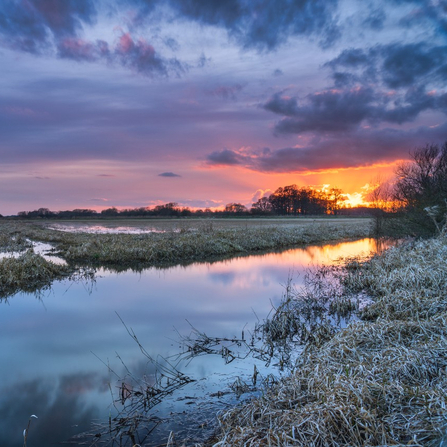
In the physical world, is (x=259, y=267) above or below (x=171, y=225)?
below

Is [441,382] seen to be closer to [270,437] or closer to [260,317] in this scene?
[270,437]

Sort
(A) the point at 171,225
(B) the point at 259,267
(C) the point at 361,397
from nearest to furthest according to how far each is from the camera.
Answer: (C) the point at 361,397, (B) the point at 259,267, (A) the point at 171,225

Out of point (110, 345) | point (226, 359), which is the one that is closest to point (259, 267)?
point (110, 345)

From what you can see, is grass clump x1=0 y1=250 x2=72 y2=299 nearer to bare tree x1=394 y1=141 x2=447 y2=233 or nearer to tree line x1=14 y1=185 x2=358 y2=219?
bare tree x1=394 y1=141 x2=447 y2=233

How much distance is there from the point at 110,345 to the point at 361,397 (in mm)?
5440

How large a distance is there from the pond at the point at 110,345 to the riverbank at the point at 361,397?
874 mm

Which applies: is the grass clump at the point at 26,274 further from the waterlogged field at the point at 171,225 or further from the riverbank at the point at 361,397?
the waterlogged field at the point at 171,225

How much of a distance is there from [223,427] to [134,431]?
1.16 meters

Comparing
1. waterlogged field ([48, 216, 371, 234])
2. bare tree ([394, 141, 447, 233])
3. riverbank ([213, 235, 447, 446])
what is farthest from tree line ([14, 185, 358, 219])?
A: riverbank ([213, 235, 447, 446])

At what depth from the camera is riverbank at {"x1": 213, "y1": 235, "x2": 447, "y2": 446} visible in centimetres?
323

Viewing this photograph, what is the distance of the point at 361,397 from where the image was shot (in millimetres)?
3693

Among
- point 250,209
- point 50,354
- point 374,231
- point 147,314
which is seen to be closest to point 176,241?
point 147,314

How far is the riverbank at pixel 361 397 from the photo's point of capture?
3227 mm

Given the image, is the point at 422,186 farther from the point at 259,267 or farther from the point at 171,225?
the point at 171,225
